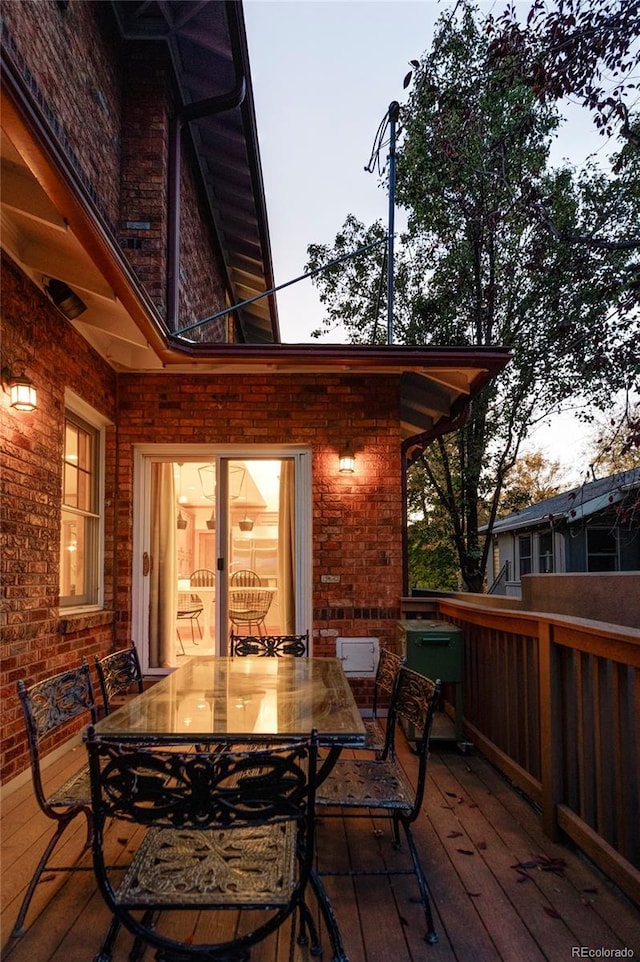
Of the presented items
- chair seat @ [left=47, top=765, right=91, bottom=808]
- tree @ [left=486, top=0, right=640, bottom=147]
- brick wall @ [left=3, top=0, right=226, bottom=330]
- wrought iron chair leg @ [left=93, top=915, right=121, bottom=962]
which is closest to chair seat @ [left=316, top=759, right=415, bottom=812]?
wrought iron chair leg @ [left=93, top=915, right=121, bottom=962]

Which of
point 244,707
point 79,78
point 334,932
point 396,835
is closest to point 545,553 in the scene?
point 396,835

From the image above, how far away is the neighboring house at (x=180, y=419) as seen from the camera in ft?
14.9

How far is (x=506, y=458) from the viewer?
10930 millimetres

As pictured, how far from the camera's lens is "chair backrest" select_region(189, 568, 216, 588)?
6090mm

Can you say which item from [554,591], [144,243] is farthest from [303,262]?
[554,591]

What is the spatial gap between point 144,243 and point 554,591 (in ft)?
13.9

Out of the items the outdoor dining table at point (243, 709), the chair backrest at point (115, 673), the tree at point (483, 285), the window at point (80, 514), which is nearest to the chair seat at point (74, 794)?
the outdoor dining table at point (243, 709)

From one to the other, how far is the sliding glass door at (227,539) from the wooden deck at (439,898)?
2.39 meters

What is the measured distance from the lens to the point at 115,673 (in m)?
3.27

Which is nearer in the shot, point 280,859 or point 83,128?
point 280,859

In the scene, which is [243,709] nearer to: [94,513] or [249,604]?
[94,513]

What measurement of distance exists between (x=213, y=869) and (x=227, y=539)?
386 cm

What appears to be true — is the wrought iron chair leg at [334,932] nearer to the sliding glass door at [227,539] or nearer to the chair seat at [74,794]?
the chair seat at [74,794]

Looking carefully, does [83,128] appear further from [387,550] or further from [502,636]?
[502,636]
